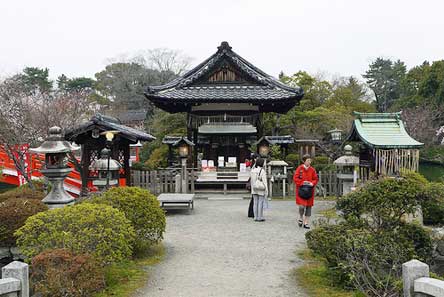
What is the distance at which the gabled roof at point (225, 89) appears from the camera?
19406 millimetres

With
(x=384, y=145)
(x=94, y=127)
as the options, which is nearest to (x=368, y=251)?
(x=384, y=145)

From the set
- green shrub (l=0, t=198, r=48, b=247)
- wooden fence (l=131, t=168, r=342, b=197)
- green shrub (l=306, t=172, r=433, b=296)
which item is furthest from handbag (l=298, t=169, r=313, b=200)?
wooden fence (l=131, t=168, r=342, b=197)

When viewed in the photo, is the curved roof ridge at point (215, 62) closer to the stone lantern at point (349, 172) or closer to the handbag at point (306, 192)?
the stone lantern at point (349, 172)

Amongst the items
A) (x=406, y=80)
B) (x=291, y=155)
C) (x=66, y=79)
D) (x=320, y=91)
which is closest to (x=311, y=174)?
(x=291, y=155)

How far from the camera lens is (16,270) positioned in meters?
4.59

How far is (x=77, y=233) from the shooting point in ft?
19.3

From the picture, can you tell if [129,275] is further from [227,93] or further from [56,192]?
[227,93]

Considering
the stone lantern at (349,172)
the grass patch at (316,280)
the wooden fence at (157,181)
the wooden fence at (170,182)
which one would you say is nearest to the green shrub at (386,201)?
the grass patch at (316,280)

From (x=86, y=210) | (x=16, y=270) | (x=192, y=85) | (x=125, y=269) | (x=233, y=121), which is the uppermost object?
(x=192, y=85)

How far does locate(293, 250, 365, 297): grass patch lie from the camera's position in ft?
18.9

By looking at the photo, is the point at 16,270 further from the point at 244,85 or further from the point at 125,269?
the point at 244,85

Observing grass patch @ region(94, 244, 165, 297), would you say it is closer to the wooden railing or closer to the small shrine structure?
the small shrine structure

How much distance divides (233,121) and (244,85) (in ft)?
6.51

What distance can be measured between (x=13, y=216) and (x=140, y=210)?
2.60 metres
